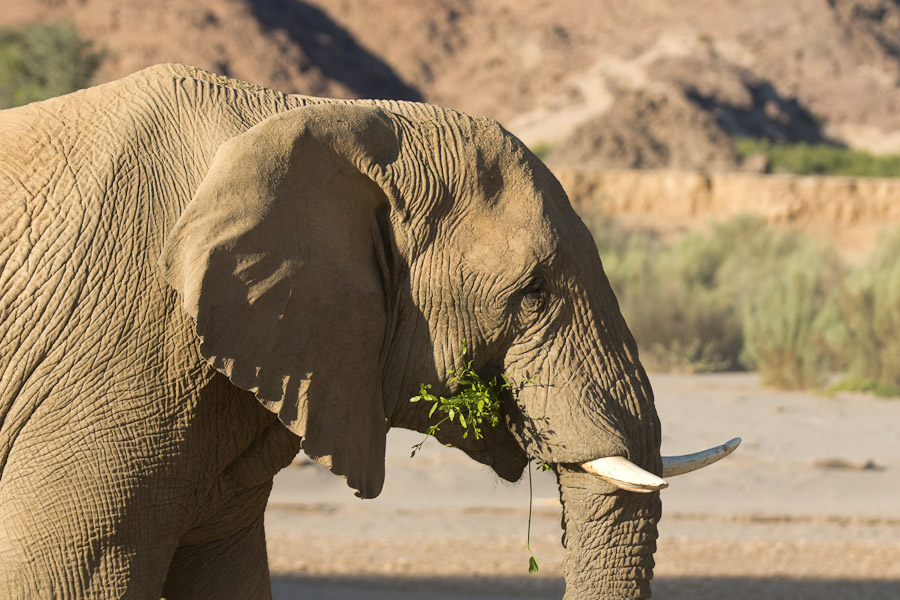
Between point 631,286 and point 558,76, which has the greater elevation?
point 558,76

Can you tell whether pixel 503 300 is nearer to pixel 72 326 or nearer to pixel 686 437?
pixel 72 326

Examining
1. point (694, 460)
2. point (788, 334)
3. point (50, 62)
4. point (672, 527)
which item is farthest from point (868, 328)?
point (50, 62)

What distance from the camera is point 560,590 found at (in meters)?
7.82

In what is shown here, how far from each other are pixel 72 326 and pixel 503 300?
115 centimetres

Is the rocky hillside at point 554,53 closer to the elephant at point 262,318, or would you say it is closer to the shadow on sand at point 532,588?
the shadow on sand at point 532,588

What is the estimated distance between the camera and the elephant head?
11.0 feet

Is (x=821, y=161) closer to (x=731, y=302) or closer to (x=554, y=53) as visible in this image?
(x=554, y=53)

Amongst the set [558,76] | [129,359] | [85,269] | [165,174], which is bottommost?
[129,359]

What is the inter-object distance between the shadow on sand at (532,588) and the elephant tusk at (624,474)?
14.0ft

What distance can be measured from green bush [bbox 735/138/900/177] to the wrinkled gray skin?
123 feet

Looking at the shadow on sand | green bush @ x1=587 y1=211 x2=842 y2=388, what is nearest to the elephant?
the shadow on sand

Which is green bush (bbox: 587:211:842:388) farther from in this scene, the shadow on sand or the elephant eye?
the elephant eye

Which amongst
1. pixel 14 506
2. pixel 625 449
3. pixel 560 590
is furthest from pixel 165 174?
pixel 560 590

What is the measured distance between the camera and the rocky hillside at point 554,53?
4762cm
